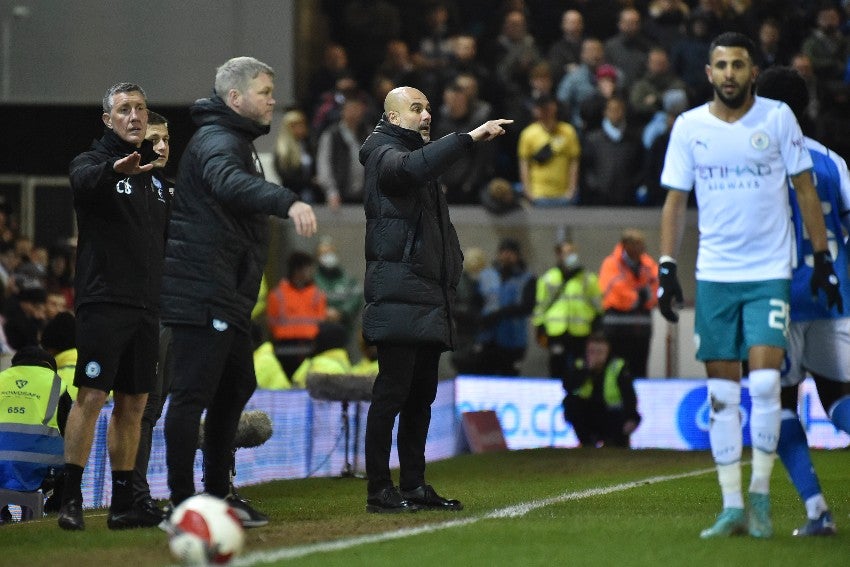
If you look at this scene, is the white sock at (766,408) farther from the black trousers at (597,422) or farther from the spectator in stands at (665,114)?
the spectator in stands at (665,114)

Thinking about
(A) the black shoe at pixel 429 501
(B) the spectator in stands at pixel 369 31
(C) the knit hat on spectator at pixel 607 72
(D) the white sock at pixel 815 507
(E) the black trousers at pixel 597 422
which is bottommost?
(E) the black trousers at pixel 597 422

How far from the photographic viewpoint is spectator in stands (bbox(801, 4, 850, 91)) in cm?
1983

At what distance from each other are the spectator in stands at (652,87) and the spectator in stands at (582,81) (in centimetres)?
60

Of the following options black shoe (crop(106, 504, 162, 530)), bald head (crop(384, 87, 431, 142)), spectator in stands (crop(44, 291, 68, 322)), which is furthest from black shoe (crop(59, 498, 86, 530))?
spectator in stands (crop(44, 291, 68, 322))

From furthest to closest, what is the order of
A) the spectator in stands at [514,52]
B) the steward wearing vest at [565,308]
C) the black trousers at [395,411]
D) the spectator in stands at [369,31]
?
the spectator in stands at [369,31]
the spectator in stands at [514,52]
the steward wearing vest at [565,308]
the black trousers at [395,411]

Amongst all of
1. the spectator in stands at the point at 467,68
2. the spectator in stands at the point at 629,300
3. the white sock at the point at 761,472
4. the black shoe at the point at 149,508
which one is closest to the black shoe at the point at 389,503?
the black shoe at the point at 149,508

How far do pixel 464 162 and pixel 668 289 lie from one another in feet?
39.5

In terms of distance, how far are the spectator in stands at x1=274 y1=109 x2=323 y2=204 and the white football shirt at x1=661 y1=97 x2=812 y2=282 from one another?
12381 mm

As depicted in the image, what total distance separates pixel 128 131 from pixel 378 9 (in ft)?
48.1

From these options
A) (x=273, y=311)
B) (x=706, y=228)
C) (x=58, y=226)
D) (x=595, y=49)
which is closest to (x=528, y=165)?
(x=595, y=49)

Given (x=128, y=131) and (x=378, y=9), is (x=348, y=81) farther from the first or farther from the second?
(x=128, y=131)

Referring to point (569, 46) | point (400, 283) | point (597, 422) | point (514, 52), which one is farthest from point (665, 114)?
point (400, 283)

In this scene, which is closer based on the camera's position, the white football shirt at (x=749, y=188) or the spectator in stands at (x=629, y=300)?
the white football shirt at (x=749, y=188)

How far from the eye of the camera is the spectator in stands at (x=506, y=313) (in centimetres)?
1781
